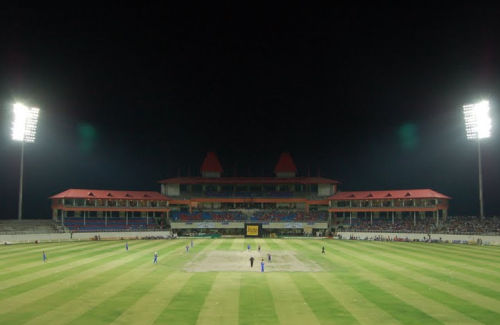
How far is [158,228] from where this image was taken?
91.0 metres

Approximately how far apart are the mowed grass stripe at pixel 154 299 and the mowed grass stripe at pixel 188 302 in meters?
0.34

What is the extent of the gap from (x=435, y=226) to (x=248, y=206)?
44.2 metres

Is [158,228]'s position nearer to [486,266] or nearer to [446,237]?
[446,237]

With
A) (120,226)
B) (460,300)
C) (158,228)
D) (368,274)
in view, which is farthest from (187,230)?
(460,300)

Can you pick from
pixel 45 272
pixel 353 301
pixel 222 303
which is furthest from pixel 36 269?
pixel 353 301

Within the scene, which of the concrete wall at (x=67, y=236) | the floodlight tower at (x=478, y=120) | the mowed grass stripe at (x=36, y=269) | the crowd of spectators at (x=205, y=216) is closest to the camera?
the mowed grass stripe at (x=36, y=269)

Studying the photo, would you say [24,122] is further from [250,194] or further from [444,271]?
[444,271]

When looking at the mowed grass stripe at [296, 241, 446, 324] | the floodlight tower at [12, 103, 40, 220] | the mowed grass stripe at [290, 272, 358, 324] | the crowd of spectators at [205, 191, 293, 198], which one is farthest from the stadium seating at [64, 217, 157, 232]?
the mowed grass stripe at [290, 272, 358, 324]

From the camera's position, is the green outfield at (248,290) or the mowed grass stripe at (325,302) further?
the green outfield at (248,290)

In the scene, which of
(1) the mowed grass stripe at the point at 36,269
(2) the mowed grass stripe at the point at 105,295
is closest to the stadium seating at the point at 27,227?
(1) the mowed grass stripe at the point at 36,269

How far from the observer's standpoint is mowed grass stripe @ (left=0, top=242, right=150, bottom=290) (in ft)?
100

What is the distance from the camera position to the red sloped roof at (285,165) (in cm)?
11088

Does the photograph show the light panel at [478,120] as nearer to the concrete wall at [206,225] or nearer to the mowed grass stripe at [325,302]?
the concrete wall at [206,225]

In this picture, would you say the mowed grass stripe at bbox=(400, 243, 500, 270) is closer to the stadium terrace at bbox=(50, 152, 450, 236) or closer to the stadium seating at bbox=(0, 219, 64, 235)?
the stadium terrace at bbox=(50, 152, 450, 236)
